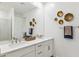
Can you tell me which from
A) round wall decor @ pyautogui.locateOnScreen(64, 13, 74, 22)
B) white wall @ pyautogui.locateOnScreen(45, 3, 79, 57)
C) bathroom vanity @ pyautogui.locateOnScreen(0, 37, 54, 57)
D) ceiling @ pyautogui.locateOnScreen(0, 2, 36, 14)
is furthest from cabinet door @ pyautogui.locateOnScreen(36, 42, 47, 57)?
round wall decor @ pyautogui.locateOnScreen(64, 13, 74, 22)

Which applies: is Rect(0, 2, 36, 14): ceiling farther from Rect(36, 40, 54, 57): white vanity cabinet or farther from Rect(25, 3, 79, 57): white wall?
Rect(36, 40, 54, 57): white vanity cabinet

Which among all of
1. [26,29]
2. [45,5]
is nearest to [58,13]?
[45,5]

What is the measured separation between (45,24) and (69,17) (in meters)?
0.55

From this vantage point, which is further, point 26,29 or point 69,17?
point 69,17

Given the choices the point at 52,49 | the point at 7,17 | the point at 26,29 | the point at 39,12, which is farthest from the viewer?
the point at 52,49

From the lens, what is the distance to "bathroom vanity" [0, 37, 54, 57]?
1.62m

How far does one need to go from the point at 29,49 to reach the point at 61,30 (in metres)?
1.14

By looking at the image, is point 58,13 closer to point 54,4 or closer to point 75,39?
point 54,4

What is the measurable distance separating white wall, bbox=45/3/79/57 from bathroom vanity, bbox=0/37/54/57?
0.16 m

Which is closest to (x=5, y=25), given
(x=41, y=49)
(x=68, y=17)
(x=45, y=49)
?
(x=41, y=49)

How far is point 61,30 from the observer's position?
2898mm

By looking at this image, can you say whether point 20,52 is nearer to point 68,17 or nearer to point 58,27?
point 58,27

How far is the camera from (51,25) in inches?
114

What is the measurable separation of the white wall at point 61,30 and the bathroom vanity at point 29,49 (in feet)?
0.52
